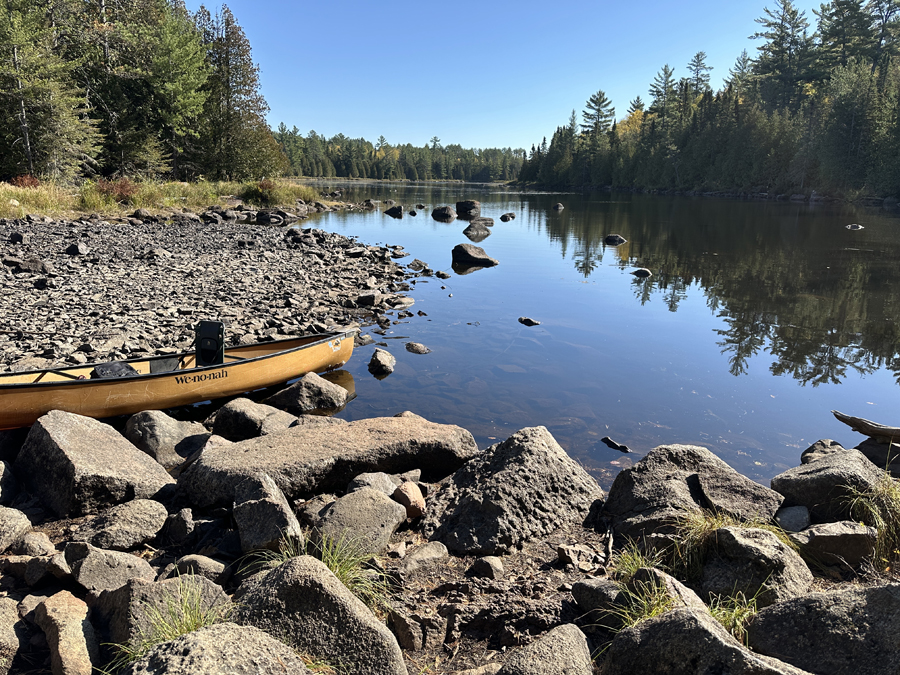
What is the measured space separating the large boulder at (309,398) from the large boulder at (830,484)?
640 cm

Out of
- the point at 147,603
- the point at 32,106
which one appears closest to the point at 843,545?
the point at 147,603

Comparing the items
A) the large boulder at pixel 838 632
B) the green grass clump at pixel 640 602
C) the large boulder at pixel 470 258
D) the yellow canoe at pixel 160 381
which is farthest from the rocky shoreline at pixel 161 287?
the large boulder at pixel 838 632

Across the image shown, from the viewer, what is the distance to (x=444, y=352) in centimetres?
1225

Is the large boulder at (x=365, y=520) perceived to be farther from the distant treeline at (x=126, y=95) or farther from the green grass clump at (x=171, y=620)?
the distant treeline at (x=126, y=95)

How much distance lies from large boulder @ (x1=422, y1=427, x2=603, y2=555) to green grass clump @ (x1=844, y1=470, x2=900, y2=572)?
2188 millimetres

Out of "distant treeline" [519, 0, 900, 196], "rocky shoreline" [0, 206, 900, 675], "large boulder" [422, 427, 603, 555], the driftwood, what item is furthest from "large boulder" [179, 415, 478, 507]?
"distant treeline" [519, 0, 900, 196]

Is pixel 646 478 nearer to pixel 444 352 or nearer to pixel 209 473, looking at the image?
pixel 209 473

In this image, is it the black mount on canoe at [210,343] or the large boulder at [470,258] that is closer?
the black mount on canoe at [210,343]

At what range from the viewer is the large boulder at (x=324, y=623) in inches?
120

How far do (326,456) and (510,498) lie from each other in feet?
6.49

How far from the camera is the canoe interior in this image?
732 centimetres

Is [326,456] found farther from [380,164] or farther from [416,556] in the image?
[380,164]

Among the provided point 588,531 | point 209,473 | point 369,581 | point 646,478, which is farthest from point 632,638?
point 209,473

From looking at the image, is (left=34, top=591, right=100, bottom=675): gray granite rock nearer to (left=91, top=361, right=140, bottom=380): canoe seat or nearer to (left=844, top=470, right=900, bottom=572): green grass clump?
(left=91, top=361, right=140, bottom=380): canoe seat
